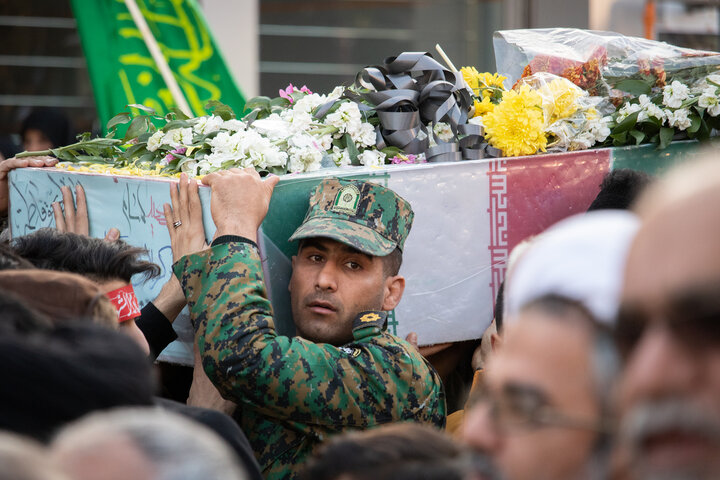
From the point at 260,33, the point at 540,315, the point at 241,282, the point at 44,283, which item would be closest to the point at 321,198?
the point at 241,282

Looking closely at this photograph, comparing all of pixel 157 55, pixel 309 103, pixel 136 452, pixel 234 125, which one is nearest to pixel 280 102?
pixel 309 103

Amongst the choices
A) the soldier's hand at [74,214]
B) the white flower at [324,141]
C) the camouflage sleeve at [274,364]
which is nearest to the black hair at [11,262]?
the camouflage sleeve at [274,364]

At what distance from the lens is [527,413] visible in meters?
0.76

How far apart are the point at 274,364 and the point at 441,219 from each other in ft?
2.60

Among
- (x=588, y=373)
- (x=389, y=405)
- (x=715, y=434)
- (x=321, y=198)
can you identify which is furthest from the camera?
(x=321, y=198)

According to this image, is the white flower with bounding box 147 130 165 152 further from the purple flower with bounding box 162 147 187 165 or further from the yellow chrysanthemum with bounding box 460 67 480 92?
the yellow chrysanthemum with bounding box 460 67 480 92

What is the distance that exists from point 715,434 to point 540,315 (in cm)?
19

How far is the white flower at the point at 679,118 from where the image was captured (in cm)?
293

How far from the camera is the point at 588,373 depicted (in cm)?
75

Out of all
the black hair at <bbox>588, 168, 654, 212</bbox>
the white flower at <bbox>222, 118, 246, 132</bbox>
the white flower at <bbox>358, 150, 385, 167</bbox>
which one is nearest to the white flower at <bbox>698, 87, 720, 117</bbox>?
the black hair at <bbox>588, 168, 654, 212</bbox>

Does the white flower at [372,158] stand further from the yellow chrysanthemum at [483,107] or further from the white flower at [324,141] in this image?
the yellow chrysanthemum at [483,107]

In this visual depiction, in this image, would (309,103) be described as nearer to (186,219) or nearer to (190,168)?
(190,168)

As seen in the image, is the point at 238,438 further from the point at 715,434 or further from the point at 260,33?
the point at 260,33

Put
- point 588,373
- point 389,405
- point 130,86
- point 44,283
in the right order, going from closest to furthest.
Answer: point 588,373 → point 44,283 → point 389,405 → point 130,86
